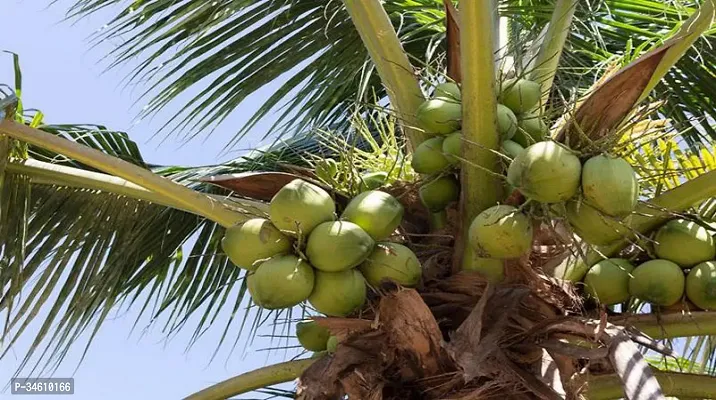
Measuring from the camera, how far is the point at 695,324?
1.98 meters

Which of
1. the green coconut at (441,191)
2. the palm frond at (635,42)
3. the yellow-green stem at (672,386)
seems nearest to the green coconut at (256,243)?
the green coconut at (441,191)

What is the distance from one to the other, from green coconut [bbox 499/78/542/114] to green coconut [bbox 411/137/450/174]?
18 centimetres

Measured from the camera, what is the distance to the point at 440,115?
2002 mm

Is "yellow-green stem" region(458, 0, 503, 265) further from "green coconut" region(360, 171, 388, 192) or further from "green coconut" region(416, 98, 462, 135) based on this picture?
"green coconut" region(360, 171, 388, 192)

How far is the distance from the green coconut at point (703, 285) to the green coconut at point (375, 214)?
0.65m

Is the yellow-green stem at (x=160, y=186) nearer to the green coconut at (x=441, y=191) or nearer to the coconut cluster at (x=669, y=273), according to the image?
the green coconut at (x=441, y=191)

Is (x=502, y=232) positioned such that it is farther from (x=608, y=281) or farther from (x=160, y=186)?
(x=160, y=186)

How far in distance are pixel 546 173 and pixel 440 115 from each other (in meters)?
0.41

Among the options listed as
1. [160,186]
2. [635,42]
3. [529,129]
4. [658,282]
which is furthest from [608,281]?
[635,42]

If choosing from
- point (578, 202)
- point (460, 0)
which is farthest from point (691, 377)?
point (460, 0)

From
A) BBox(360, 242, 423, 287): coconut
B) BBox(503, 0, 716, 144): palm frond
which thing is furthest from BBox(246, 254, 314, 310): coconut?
BBox(503, 0, 716, 144): palm frond

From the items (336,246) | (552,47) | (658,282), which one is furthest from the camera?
(552,47)


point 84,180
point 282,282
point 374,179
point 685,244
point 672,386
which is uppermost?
point 84,180

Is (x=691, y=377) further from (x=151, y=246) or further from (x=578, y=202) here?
(x=151, y=246)
